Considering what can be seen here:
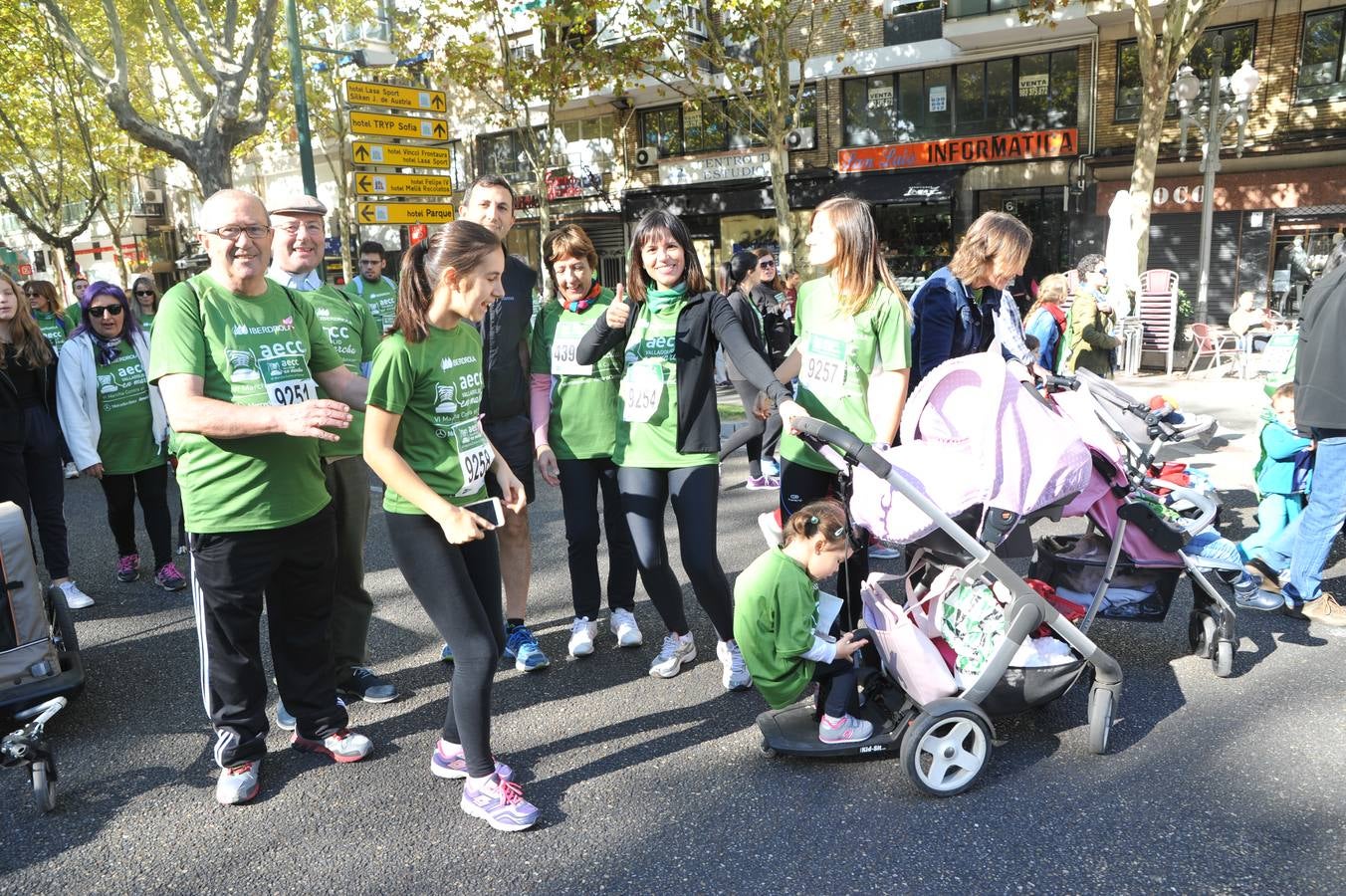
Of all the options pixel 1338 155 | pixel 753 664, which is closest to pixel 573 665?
pixel 753 664

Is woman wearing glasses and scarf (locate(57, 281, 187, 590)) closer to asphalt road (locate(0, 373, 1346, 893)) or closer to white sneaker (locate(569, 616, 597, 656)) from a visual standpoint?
asphalt road (locate(0, 373, 1346, 893))

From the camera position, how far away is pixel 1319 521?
4.49 m

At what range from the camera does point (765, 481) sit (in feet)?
26.0

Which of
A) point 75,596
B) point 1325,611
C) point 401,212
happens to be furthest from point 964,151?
point 75,596

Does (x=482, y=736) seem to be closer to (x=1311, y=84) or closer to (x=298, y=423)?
(x=298, y=423)

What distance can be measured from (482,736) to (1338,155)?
2095cm

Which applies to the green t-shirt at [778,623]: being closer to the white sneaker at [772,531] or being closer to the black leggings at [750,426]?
the white sneaker at [772,531]

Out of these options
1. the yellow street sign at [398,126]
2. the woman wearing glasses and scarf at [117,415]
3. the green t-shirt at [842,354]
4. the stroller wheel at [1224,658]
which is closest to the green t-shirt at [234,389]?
the green t-shirt at [842,354]

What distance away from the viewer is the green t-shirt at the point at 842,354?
→ 3.76m

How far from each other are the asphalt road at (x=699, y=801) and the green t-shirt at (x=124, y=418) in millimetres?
1819

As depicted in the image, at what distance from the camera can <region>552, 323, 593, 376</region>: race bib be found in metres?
4.15

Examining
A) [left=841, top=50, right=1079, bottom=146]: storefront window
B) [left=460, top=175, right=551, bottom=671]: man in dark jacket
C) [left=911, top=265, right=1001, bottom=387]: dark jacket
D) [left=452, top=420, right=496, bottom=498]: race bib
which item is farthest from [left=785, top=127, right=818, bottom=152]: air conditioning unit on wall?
[left=452, top=420, right=496, bottom=498]: race bib

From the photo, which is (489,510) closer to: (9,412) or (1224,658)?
(1224,658)

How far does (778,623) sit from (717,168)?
23.6 metres
